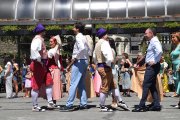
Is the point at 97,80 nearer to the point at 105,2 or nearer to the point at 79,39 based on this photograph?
the point at 79,39

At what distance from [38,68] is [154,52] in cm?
264

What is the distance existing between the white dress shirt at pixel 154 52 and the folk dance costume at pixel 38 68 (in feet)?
7.65

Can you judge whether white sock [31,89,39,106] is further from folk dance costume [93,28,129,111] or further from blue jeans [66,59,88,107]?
folk dance costume [93,28,129,111]

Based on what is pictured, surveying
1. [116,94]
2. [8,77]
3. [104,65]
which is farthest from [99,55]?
[8,77]

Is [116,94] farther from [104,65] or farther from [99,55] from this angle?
[99,55]

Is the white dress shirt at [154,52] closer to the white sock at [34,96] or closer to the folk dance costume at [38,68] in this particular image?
the folk dance costume at [38,68]

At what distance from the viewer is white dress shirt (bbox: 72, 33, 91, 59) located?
33.2 ft

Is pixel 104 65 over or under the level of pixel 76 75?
over

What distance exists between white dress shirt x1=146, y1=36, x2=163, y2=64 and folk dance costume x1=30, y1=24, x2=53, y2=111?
7.65 feet

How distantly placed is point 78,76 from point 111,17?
11980 millimetres

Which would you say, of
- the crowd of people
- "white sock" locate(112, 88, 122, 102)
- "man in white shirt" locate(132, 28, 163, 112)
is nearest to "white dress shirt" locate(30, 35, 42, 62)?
the crowd of people

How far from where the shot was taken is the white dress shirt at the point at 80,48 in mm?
10125

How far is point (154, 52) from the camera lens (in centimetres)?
1016

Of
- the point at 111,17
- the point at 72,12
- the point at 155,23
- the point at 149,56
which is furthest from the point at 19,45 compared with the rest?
the point at 149,56
